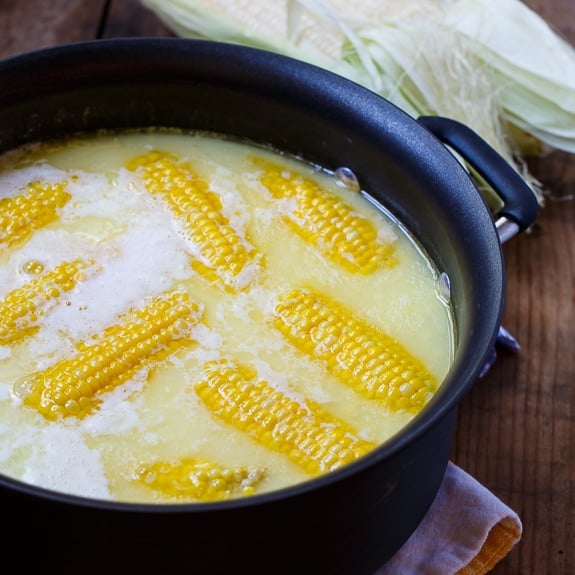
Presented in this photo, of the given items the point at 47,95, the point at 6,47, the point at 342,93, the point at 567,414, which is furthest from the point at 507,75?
the point at 6,47

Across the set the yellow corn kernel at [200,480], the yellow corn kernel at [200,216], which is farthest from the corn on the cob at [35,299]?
the yellow corn kernel at [200,480]

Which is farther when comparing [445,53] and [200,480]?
[445,53]

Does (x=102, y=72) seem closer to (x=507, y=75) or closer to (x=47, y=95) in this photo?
(x=47, y=95)

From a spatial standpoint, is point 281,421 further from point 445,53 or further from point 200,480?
point 445,53

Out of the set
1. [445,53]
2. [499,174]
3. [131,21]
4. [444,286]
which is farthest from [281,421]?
[131,21]

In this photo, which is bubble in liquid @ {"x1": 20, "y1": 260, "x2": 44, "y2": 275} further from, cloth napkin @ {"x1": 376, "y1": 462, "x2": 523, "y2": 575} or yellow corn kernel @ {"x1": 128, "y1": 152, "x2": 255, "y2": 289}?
cloth napkin @ {"x1": 376, "y1": 462, "x2": 523, "y2": 575}

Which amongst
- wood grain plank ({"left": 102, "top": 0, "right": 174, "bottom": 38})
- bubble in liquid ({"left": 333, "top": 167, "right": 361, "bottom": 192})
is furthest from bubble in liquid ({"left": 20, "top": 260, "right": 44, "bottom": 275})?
wood grain plank ({"left": 102, "top": 0, "right": 174, "bottom": 38})

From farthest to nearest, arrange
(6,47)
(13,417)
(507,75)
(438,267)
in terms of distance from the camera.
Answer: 1. (6,47)
2. (507,75)
3. (438,267)
4. (13,417)
